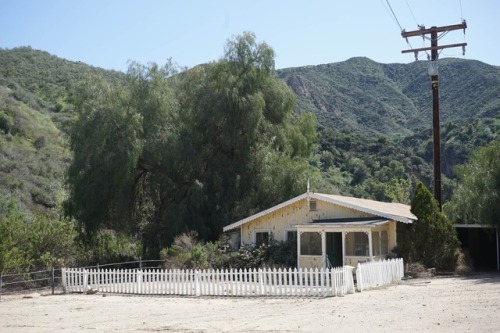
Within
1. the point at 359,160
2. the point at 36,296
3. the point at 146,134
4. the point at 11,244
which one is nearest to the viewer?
the point at 36,296

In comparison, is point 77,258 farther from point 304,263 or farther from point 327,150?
point 327,150

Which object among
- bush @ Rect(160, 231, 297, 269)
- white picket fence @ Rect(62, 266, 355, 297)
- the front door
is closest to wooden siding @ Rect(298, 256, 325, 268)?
bush @ Rect(160, 231, 297, 269)

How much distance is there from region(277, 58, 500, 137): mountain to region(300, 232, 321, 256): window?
58273mm

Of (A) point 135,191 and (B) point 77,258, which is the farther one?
(A) point 135,191

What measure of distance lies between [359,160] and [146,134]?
4650 centimetres

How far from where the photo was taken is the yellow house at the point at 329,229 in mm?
24141

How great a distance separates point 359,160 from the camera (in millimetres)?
74000

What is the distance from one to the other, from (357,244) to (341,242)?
3.34 feet

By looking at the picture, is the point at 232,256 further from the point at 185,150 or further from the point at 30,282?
the point at 30,282

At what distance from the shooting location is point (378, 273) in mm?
20266

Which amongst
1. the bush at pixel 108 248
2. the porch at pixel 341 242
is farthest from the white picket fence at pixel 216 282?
the bush at pixel 108 248

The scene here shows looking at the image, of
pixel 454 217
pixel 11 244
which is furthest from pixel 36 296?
pixel 454 217

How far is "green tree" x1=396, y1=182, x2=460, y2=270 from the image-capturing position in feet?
80.0

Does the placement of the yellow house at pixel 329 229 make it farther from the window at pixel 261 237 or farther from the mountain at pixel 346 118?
the mountain at pixel 346 118
